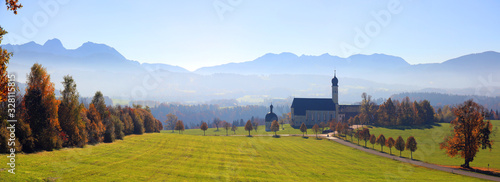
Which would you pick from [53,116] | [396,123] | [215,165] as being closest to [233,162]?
[215,165]

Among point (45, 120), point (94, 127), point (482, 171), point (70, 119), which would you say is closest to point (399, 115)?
point (482, 171)

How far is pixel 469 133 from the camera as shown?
52.2 meters

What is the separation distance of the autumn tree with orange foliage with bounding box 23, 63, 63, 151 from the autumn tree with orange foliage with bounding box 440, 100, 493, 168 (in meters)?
64.7

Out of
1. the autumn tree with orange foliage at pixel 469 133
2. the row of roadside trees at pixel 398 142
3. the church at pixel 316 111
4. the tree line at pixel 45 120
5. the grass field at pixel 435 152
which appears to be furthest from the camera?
the church at pixel 316 111

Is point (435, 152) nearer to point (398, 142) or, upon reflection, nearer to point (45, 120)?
point (398, 142)

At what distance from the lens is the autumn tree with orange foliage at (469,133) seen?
5153 cm

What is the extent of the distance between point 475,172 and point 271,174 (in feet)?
124

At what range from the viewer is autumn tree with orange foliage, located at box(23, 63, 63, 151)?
3488 cm

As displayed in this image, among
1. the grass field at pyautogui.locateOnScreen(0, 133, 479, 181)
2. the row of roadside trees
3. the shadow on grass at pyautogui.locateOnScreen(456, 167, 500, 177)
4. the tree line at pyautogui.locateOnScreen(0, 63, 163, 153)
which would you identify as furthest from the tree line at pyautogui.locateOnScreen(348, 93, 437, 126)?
the tree line at pyautogui.locateOnScreen(0, 63, 163, 153)

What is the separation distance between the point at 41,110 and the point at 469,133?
68400 mm

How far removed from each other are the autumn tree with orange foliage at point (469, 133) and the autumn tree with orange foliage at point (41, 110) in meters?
64.7

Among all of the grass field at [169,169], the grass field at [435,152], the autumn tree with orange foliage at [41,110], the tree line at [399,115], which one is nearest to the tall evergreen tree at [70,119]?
the autumn tree with orange foliage at [41,110]

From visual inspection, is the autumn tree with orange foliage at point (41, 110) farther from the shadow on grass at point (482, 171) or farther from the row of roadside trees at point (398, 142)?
the row of roadside trees at point (398, 142)

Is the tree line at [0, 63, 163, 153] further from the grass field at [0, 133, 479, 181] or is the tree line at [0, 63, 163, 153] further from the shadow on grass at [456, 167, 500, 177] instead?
the shadow on grass at [456, 167, 500, 177]
